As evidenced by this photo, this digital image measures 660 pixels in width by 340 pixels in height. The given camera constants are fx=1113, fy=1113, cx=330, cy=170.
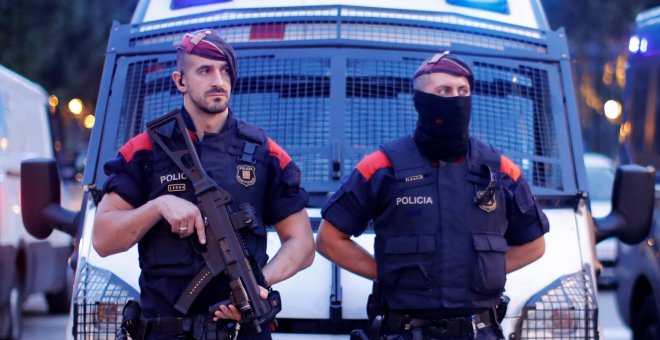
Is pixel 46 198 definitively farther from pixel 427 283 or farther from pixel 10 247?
pixel 10 247

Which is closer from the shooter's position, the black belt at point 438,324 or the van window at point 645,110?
the black belt at point 438,324

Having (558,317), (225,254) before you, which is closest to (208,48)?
(225,254)

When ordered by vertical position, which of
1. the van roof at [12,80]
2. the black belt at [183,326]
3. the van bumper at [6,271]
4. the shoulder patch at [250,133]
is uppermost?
the van roof at [12,80]

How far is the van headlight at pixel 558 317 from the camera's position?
471 centimetres

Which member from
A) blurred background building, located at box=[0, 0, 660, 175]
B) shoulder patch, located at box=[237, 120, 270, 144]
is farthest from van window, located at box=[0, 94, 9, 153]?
shoulder patch, located at box=[237, 120, 270, 144]

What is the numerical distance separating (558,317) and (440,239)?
0.89 meters

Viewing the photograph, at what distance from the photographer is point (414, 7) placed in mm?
6098

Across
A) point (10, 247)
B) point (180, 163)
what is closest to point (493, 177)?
point (180, 163)

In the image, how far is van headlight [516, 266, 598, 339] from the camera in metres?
4.71

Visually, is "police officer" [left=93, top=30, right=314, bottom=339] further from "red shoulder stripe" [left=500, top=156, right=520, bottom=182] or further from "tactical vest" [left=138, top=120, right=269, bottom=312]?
"red shoulder stripe" [left=500, top=156, right=520, bottom=182]

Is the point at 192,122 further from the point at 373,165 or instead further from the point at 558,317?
the point at 558,317

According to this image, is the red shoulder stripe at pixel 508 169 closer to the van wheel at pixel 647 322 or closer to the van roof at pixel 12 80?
the van wheel at pixel 647 322

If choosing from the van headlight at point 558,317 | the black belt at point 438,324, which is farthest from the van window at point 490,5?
the black belt at point 438,324

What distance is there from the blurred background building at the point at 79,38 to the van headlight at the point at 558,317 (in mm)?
8719
